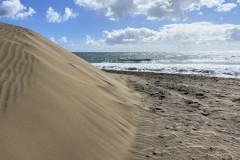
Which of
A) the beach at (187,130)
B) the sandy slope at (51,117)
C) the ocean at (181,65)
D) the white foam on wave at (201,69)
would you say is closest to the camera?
the sandy slope at (51,117)

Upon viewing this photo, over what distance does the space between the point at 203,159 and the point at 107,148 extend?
136 cm

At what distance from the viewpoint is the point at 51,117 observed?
7.24ft

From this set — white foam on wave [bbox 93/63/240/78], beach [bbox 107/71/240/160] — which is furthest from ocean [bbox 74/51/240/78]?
beach [bbox 107/71/240/160]

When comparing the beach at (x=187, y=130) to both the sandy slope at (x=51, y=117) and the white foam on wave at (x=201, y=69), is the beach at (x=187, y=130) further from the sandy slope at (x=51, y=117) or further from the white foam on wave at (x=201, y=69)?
the white foam on wave at (x=201, y=69)

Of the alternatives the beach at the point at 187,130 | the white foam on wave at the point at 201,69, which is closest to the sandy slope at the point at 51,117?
the beach at the point at 187,130

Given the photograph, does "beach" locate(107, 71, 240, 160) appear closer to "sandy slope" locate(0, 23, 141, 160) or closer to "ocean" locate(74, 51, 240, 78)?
"sandy slope" locate(0, 23, 141, 160)

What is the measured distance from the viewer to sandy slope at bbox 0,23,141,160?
70.6 inches

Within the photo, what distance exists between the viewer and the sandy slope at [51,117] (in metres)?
1.79

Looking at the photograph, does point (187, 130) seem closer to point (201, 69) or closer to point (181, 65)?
point (201, 69)

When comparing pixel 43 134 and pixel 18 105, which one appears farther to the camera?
pixel 18 105

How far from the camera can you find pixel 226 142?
9.37 ft

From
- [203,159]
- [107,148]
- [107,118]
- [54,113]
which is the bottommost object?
[203,159]

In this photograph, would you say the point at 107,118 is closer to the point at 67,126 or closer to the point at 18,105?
the point at 67,126

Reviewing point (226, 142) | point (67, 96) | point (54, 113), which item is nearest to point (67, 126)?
point (54, 113)
